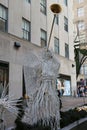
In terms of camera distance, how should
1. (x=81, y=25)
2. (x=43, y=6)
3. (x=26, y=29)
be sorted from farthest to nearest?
1. (x=81, y=25)
2. (x=43, y=6)
3. (x=26, y=29)

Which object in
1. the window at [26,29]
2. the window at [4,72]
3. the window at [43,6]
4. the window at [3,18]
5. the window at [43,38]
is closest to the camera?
the window at [4,72]

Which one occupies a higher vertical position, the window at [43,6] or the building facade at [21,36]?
the window at [43,6]

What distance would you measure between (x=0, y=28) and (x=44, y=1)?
8.83m

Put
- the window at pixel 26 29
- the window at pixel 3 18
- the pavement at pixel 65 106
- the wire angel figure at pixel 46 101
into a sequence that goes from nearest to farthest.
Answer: the wire angel figure at pixel 46 101
the pavement at pixel 65 106
the window at pixel 3 18
the window at pixel 26 29

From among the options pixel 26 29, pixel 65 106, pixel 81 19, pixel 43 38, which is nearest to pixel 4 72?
pixel 26 29

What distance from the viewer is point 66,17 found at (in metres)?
31.5

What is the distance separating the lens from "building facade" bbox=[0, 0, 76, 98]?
18984 mm

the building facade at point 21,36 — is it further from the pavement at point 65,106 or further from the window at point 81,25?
the window at point 81,25

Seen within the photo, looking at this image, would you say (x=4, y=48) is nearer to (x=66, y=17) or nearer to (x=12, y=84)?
(x=12, y=84)

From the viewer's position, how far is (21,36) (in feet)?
69.1

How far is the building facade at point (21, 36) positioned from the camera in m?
19.0

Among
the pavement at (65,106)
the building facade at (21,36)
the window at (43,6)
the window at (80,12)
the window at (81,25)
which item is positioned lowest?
the pavement at (65,106)

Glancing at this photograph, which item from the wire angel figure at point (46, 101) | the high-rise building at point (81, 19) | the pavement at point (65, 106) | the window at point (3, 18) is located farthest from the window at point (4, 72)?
the high-rise building at point (81, 19)

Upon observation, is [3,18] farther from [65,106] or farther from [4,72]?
[65,106]
